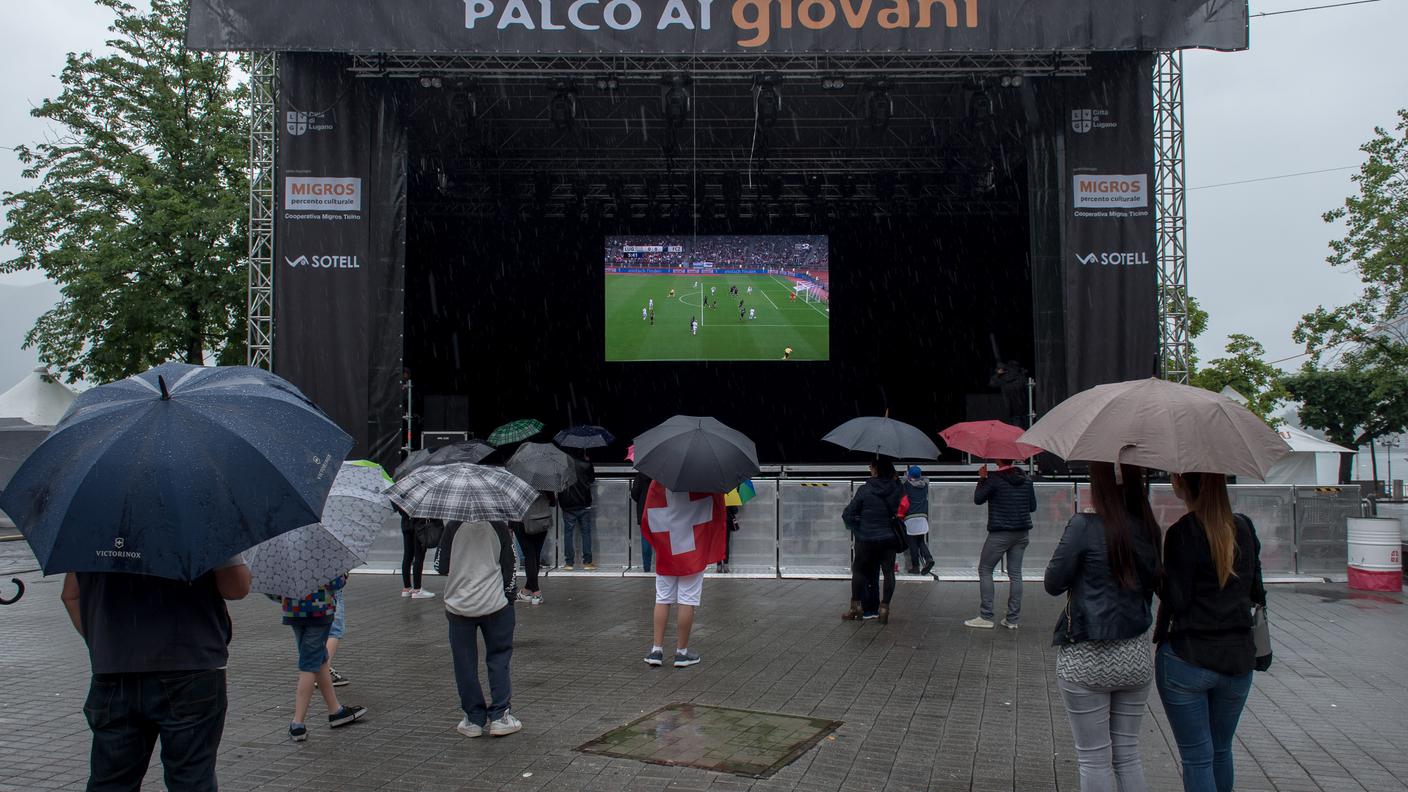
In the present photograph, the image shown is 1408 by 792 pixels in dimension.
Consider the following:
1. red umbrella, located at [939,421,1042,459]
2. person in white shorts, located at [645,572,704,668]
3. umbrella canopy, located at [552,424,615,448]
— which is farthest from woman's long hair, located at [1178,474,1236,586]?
umbrella canopy, located at [552,424,615,448]

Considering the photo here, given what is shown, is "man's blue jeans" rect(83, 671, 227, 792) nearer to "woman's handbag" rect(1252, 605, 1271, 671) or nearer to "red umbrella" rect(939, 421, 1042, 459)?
"woman's handbag" rect(1252, 605, 1271, 671)

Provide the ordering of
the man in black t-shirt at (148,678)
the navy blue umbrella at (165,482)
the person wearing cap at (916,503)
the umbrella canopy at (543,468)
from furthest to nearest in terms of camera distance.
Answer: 1. the person wearing cap at (916,503)
2. the umbrella canopy at (543,468)
3. the man in black t-shirt at (148,678)
4. the navy blue umbrella at (165,482)

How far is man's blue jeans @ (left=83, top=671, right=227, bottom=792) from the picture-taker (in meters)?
3.45

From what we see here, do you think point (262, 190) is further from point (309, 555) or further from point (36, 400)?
point (36, 400)

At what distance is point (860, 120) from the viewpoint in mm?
18578

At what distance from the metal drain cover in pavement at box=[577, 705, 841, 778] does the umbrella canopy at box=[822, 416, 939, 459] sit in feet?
12.3

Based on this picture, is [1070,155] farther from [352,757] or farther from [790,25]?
[352,757]

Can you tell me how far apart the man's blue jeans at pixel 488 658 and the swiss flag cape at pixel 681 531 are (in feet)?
6.65

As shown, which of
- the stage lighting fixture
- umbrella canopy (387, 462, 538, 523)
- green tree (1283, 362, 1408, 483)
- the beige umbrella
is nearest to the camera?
the beige umbrella

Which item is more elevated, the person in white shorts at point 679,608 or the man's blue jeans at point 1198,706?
the man's blue jeans at point 1198,706

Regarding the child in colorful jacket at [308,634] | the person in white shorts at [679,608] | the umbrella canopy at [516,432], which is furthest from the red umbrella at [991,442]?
the umbrella canopy at [516,432]

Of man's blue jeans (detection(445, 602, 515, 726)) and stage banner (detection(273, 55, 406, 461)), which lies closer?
man's blue jeans (detection(445, 602, 515, 726))

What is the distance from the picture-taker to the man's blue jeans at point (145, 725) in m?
3.45

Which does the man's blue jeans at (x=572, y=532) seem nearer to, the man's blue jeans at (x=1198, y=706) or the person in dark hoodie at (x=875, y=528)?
the person in dark hoodie at (x=875, y=528)
